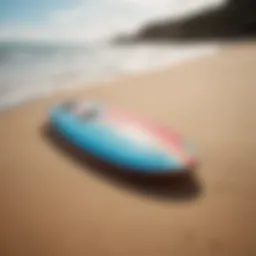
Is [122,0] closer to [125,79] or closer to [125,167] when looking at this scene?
[125,79]

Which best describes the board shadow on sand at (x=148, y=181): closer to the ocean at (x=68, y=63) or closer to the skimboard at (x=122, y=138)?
the skimboard at (x=122, y=138)

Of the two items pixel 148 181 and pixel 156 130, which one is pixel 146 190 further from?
pixel 156 130

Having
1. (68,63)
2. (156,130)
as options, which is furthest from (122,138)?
(68,63)

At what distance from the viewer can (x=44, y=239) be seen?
124 centimetres

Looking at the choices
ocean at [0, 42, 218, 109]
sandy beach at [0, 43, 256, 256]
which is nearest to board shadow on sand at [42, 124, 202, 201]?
sandy beach at [0, 43, 256, 256]

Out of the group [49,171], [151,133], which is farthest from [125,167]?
[49,171]

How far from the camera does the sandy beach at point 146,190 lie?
1.16 metres

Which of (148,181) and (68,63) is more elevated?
(68,63)

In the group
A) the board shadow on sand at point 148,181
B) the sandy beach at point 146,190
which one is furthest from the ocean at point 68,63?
the board shadow on sand at point 148,181

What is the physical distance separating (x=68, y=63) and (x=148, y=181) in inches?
14.2

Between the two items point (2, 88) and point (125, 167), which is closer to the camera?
point (125, 167)

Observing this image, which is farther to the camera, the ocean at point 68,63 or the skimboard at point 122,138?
the ocean at point 68,63

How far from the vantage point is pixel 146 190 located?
45.9 inches

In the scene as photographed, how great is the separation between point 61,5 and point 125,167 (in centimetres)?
44
